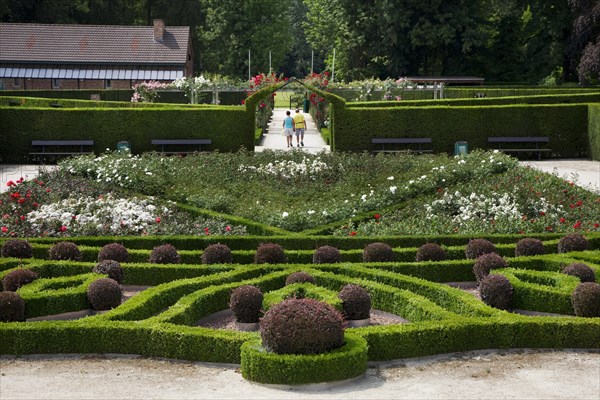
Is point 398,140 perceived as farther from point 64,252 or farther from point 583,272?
point 583,272

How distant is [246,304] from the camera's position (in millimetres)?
12891

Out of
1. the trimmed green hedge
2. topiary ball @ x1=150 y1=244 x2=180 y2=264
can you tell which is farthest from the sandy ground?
topiary ball @ x1=150 y1=244 x2=180 y2=264

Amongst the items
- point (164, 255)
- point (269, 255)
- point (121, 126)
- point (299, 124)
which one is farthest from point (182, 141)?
point (269, 255)

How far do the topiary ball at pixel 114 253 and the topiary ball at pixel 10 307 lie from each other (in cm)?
298

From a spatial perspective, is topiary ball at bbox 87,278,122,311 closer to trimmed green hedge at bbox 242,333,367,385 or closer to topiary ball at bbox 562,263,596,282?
trimmed green hedge at bbox 242,333,367,385

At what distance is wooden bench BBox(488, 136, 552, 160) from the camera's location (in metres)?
30.8

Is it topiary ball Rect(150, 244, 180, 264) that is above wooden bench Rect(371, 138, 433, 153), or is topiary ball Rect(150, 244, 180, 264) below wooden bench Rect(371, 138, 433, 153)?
below

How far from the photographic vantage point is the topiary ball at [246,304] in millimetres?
12891

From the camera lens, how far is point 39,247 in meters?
16.3

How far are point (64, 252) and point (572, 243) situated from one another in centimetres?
818

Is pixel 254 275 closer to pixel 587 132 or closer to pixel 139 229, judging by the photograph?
pixel 139 229

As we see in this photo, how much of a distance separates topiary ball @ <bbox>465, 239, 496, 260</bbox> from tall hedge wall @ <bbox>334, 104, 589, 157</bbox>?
15144 millimetres

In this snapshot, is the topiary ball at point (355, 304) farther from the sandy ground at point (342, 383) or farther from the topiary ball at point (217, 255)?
the topiary ball at point (217, 255)

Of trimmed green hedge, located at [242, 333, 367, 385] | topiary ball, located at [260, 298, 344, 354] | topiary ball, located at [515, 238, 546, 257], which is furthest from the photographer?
topiary ball, located at [515, 238, 546, 257]
